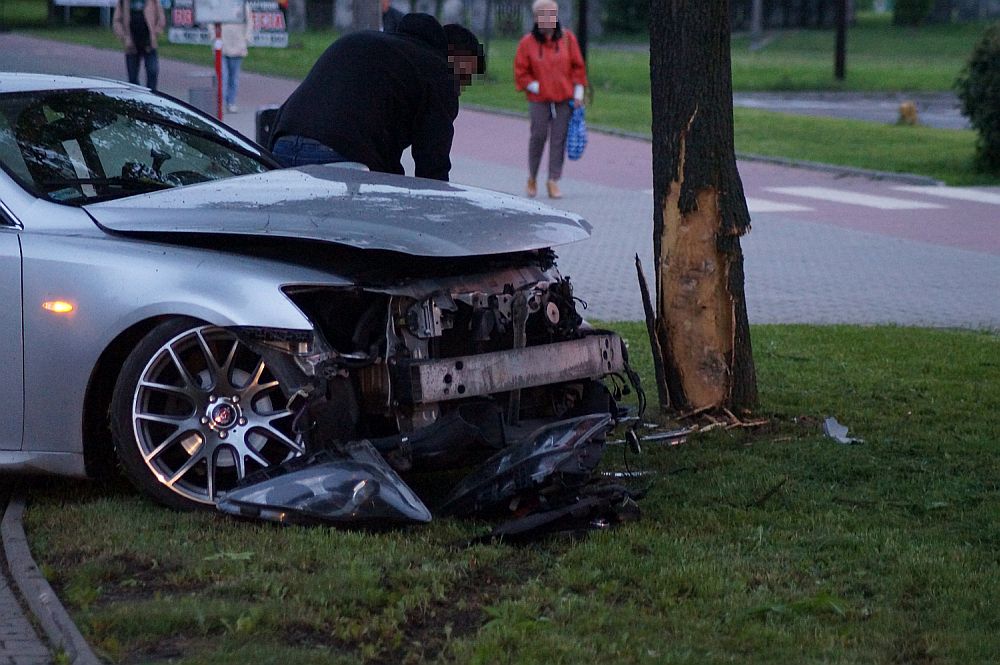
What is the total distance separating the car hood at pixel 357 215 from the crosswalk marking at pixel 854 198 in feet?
35.5

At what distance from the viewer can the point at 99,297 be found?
525 cm

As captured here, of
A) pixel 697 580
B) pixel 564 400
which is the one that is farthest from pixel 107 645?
pixel 564 400

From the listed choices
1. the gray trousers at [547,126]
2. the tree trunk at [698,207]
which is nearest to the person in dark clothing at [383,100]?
the tree trunk at [698,207]

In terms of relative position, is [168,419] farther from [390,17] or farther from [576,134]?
[576,134]

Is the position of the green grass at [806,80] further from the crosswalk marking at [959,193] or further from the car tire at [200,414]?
the car tire at [200,414]

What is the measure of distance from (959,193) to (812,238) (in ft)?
14.0

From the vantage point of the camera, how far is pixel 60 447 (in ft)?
17.6

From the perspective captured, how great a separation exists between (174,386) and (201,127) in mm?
1814

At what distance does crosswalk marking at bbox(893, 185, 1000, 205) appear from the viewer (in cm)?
1652

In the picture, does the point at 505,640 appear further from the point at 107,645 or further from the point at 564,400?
the point at 564,400

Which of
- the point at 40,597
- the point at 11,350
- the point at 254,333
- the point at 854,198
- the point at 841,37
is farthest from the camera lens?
the point at 841,37

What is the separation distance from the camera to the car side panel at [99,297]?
5.14 meters

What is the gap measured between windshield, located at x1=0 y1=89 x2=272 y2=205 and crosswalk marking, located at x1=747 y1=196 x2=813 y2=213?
9649 millimetres

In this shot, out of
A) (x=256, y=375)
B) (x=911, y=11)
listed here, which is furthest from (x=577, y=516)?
(x=911, y=11)
